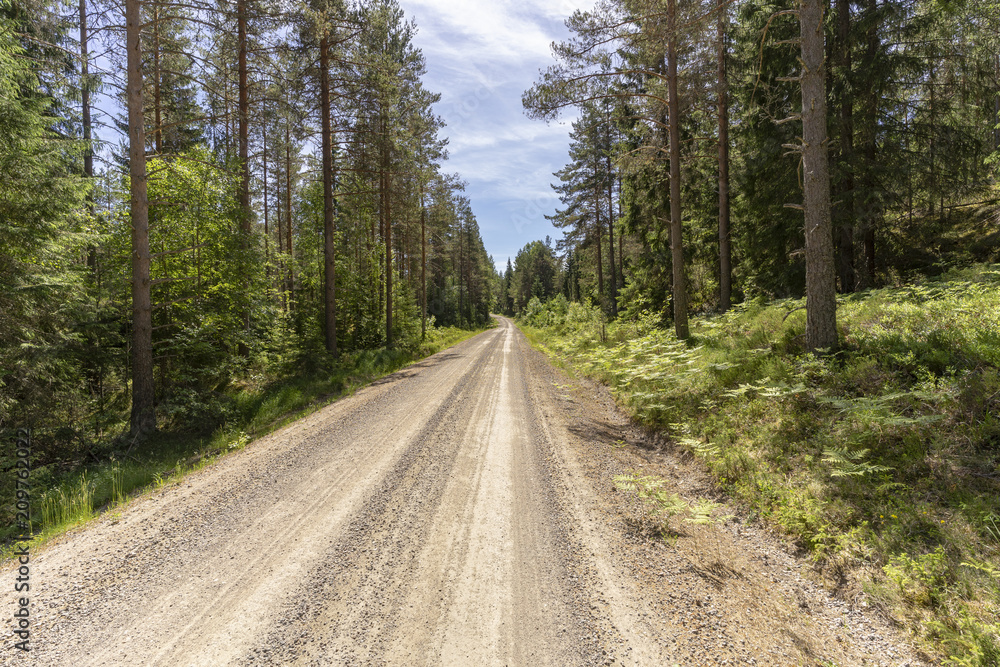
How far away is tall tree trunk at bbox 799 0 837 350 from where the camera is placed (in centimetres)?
619

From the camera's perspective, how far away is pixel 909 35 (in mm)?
10844

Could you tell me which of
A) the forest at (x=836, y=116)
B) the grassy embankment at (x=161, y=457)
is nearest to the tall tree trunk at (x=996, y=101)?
the forest at (x=836, y=116)

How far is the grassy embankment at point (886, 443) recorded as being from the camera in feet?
9.30

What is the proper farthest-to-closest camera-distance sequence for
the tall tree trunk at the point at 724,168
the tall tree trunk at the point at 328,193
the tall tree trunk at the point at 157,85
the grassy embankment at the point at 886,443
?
1. the tall tree trunk at the point at 328,193
2. the tall tree trunk at the point at 724,168
3. the tall tree trunk at the point at 157,85
4. the grassy embankment at the point at 886,443

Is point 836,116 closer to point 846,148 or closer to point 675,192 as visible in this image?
point 846,148

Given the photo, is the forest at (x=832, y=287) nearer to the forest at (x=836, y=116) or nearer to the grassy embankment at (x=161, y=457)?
the forest at (x=836, y=116)

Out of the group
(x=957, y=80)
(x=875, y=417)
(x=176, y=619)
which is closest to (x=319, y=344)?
(x=176, y=619)

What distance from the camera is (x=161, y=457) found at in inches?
259

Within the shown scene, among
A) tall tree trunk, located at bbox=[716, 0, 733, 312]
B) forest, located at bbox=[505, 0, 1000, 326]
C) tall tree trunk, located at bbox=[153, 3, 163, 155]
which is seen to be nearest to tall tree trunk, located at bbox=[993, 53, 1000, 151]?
forest, located at bbox=[505, 0, 1000, 326]

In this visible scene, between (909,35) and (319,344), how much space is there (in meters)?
20.7

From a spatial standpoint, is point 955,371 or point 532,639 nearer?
point 532,639

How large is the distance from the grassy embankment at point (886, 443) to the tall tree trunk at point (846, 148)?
4299 mm

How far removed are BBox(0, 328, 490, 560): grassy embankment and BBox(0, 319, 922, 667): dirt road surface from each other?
2.19ft

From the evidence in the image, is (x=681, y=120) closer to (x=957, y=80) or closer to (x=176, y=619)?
(x=957, y=80)
